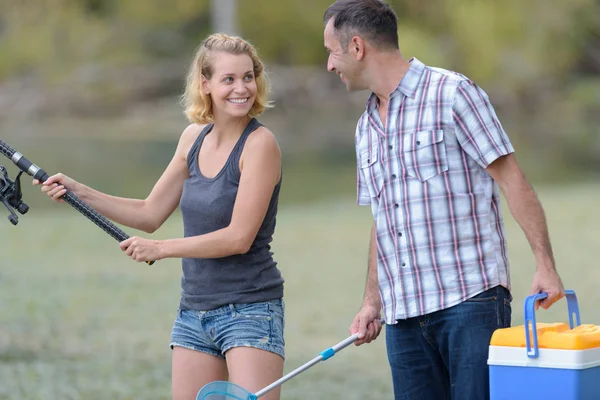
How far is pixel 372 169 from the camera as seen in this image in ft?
11.6

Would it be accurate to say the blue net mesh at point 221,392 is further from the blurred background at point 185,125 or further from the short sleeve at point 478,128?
the blurred background at point 185,125

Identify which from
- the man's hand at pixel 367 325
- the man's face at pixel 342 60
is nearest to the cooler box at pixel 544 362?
the man's hand at pixel 367 325

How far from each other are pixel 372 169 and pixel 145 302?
733 centimetres

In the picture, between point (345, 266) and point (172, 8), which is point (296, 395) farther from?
point (172, 8)

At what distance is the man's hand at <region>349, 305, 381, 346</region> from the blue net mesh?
1.55 ft

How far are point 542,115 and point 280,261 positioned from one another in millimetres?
28151

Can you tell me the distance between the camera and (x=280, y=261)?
13289 millimetres

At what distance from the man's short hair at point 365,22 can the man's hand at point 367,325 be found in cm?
83

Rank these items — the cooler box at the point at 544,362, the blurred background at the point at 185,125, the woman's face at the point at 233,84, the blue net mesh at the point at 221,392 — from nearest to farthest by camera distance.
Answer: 1. the cooler box at the point at 544,362
2. the blue net mesh at the point at 221,392
3. the woman's face at the point at 233,84
4. the blurred background at the point at 185,125

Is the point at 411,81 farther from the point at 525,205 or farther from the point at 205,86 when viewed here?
the point at 205,86

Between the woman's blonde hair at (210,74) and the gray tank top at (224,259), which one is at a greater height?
the woman's blonde hair at (210,74)

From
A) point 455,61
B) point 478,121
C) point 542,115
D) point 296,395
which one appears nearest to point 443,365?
point 478,121

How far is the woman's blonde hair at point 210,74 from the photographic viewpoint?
3.64 meters

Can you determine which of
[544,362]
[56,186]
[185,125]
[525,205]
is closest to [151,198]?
[56,186]
